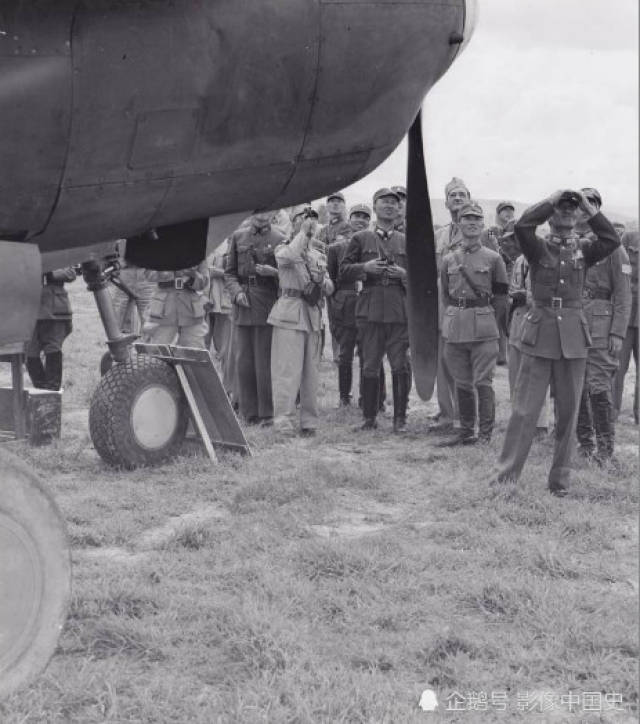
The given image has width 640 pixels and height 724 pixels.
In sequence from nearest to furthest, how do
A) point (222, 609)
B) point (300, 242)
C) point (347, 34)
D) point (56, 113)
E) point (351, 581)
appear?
point (56, 113) < point (347, 34) < point (222, 609) < point (351, 581) < point (300, 242)

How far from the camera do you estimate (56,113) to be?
118 inches

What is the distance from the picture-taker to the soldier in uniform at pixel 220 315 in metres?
10.0

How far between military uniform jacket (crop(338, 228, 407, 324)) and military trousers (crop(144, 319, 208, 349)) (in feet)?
4.75

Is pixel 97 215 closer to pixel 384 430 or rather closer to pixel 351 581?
pixel 351 581

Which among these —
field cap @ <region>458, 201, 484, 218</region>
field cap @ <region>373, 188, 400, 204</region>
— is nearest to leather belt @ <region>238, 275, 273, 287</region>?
field cap @ <region>373, 188, 400, 204</region>

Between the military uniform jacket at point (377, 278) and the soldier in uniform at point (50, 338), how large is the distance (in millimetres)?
2543

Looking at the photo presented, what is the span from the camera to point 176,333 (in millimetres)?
8977

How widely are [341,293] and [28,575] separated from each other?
6783 mm

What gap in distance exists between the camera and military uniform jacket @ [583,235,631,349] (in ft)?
23.8

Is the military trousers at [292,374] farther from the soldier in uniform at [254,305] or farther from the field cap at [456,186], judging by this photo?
the field cap at [456,186]

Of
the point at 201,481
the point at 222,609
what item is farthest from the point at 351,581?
the point at 201,481

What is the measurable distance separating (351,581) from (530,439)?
85.3 inches

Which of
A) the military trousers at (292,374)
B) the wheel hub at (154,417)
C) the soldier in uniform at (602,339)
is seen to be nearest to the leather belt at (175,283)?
the military trousers at (292,374)

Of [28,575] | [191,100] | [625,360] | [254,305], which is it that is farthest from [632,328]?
[28,575]
